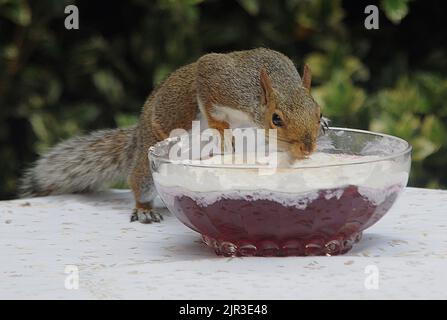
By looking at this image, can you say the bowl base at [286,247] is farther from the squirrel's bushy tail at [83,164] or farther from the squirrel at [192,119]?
the squirrel's bushy tail at [83,164]

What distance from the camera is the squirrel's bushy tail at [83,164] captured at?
1784 mm

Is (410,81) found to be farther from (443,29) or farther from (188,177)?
(188,177)

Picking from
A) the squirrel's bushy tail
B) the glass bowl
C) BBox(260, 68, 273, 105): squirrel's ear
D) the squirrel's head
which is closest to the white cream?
the glass bowl

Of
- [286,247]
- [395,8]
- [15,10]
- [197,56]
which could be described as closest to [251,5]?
[197,56]

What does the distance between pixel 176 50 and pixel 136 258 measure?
1115 mm

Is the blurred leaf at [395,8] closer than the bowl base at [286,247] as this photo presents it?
No

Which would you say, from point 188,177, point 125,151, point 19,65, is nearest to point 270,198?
point 188,177

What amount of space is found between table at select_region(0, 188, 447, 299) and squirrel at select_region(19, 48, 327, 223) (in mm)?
148

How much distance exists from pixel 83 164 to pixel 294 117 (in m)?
0.60

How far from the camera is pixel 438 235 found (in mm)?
1353

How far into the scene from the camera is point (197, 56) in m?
2.32

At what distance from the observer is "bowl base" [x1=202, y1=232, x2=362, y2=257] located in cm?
122

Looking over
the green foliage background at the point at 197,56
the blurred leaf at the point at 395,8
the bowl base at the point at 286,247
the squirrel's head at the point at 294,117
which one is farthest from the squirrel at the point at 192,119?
the blurred leaf at the point at 395,8

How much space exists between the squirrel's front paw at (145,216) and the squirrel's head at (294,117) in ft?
0.83
